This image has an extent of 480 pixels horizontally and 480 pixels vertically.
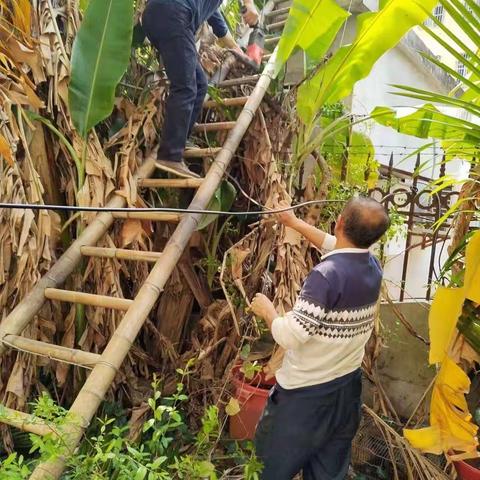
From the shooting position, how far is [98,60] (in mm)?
1815

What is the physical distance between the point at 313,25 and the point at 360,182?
35.6 inches

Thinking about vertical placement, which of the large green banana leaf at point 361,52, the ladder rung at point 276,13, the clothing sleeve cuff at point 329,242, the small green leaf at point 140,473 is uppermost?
the ladder rung at point 276,13

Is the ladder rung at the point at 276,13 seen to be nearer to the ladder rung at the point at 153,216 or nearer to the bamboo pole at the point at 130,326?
the bamboo pole at the point at 130,326

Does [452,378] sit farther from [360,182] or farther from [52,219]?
[52,219]

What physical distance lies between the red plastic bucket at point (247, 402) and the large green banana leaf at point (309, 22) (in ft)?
5.27

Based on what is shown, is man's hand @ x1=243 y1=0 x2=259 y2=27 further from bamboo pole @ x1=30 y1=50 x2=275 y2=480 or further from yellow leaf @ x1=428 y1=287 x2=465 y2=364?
yellow leaf @ x1=428 y1=287 x2=465 y2=364

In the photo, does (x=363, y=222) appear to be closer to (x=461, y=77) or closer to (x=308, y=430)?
(x=461, y=77)

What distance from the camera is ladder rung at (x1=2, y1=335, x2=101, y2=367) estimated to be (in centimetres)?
136

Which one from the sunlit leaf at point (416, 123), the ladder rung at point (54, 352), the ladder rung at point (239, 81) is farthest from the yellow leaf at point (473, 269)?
the ladder rung at point (239, 81)

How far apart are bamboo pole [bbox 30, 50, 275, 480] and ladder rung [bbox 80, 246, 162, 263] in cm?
4

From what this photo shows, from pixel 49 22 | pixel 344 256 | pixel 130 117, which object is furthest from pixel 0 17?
pixel 344 256

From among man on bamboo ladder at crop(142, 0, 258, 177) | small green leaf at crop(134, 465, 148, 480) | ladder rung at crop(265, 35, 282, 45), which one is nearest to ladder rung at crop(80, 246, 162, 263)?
man on bamboo ladder at crop(142, 0, 258, 177)

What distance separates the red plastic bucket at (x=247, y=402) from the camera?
184cm

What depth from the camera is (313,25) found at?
2.11 m
